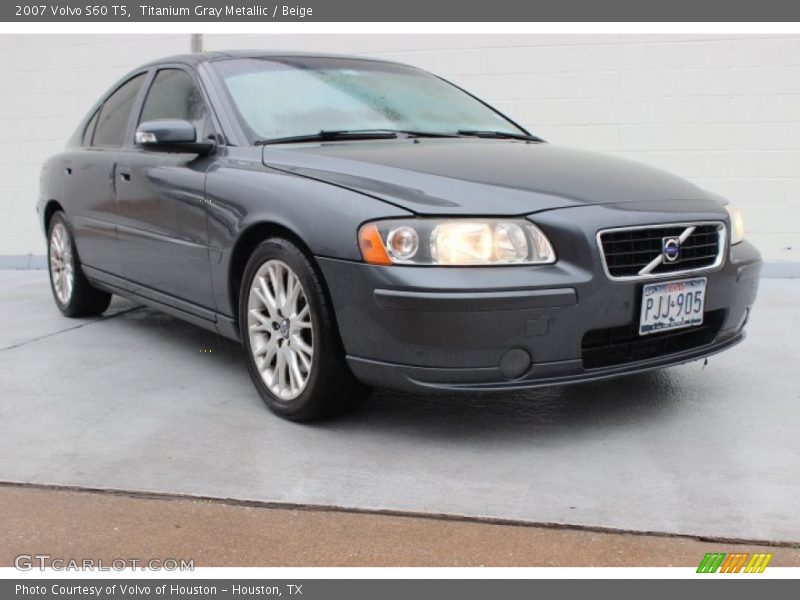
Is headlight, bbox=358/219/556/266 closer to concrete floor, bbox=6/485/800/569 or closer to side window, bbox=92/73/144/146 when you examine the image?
concrete floor, bbox=6/485/800/569

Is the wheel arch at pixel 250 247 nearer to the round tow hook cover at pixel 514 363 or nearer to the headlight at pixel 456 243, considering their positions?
the headlight at pixel 456 243

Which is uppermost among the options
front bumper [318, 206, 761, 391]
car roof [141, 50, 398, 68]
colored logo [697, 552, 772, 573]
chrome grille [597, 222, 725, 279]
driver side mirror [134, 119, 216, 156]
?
car roof [141, 50, 398, 68]

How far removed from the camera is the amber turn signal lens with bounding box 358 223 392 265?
3398 mm

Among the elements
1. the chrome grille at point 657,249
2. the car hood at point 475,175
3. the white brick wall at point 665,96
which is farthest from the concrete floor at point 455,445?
the white brick wall at point 665,96

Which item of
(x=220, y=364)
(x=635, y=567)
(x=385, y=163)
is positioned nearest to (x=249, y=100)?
(x=385, y=163)

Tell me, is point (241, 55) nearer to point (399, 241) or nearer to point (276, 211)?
point (276, 211)

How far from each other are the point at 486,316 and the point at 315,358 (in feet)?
2.32

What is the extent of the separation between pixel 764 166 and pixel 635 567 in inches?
218

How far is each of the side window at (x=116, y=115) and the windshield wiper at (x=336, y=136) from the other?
1556 millimetres

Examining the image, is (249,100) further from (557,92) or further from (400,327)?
(557,92)

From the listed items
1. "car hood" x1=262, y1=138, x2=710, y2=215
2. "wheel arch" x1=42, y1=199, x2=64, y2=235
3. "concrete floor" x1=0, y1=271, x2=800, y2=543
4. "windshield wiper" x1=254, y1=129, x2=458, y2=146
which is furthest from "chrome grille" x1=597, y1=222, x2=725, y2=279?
"wheel arch" x1=42, y1=199, x2=64, y2=235

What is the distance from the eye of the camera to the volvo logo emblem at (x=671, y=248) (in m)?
3.63

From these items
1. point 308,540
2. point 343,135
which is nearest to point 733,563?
point 308,540

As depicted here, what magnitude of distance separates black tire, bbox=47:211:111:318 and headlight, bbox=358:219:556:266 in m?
3.09
